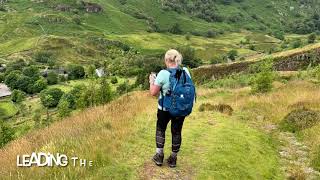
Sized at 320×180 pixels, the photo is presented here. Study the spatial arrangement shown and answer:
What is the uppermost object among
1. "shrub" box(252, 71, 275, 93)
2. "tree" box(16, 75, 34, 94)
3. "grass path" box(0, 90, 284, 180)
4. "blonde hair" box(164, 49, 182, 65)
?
"blonde hair" box(164, 49, 182, 65)

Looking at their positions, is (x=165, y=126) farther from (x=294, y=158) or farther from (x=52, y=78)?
(x=52, y=78)

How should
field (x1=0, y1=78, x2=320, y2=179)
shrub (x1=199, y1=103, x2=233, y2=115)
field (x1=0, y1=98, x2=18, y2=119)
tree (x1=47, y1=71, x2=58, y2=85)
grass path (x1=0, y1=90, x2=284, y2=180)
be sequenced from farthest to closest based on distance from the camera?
tree (x1=47, y1=71, x2=58, y2=85) < field (x1=0, y1=98, x2=18, y2=119) < shrub (x1=199, y1=103, x2=233, y2=115) < field (x1=0, y1=78, x2=320, y2=179) < grass path (x1=0, y1=90, x2=284, y2=180)

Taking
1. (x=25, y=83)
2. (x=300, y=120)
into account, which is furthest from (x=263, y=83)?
(x=25, y=83)

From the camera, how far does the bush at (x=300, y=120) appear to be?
67.5 feet

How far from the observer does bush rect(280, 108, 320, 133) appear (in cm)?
2056

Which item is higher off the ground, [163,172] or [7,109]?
[163,172]

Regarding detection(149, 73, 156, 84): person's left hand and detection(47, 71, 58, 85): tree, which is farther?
detection(47, 71, 58, 85): tree

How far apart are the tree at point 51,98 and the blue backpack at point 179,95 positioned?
13749 cm

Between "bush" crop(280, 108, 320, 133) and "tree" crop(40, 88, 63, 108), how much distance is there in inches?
5093

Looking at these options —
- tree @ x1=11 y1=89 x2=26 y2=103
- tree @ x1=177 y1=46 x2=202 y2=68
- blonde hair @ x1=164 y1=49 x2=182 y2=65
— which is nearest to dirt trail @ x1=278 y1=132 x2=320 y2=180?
blonde hair @ x1=164 y1=49 x2=182 y2=65

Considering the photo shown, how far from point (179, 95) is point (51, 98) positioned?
141 metres

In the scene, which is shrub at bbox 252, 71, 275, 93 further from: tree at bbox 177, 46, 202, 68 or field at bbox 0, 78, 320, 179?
tree at bbox 177, 46, 202, 68

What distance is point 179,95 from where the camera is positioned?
1173 cm

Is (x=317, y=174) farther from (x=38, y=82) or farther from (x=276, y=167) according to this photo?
(x=38, y=82)
